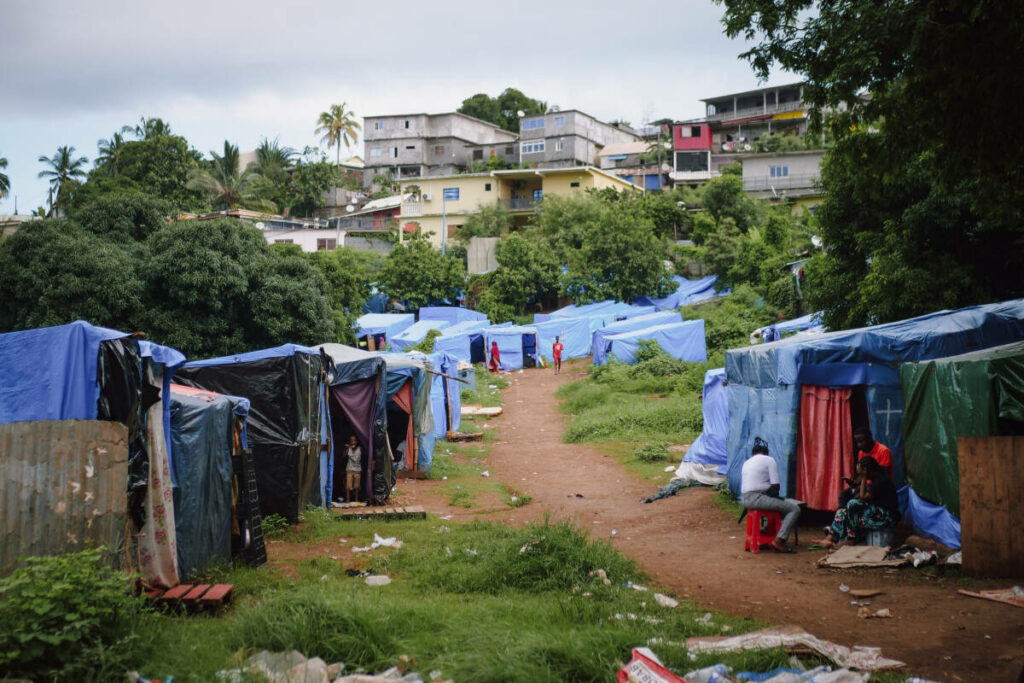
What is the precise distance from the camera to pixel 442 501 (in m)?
13.5

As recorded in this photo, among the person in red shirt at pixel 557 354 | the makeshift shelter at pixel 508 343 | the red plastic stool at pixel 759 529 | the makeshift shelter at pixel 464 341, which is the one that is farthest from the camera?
the makeshift shelter at pixel 508 343

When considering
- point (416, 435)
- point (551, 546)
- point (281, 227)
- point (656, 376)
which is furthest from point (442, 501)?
point (281, 227)

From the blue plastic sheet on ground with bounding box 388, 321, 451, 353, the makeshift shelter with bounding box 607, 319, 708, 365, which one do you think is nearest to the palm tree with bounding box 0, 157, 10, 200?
the blue plastic sheet on ground with bounding box 388, 321, 451, 353

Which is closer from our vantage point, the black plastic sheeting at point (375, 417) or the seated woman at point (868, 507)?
the seated woman at point (868, 507)

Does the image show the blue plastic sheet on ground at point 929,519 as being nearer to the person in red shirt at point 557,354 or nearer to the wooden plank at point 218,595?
the wooden plank at point 218,595

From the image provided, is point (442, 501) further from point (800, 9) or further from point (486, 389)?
point (486, 389)

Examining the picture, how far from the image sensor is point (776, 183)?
4875 centimetres

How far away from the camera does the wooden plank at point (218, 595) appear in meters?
6.55

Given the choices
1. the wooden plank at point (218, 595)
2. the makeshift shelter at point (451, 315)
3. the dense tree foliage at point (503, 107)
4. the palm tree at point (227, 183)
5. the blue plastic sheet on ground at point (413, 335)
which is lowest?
the wooden plank at point (218, 595)

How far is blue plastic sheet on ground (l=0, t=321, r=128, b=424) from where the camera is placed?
20.5ft

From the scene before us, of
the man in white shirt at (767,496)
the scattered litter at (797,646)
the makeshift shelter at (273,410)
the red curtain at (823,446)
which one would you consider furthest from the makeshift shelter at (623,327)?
the scattered litter at (797,646)

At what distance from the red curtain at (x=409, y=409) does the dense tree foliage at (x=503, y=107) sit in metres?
62.0

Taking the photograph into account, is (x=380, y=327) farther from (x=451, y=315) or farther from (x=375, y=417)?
(x=375, y=417)

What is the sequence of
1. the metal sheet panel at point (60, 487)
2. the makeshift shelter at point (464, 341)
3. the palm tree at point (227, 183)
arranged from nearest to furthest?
1. the metal sheet panel at point (60, 487)
2. the makeshift shelter at point (464, 341)
3. the palm tree at point (227, 183)
